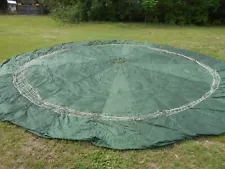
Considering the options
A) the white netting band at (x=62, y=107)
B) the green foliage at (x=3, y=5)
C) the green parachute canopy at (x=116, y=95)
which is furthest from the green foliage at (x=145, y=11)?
the white netting band at (x=62, y=107)

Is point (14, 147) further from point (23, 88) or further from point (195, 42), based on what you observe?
point (195, 42)

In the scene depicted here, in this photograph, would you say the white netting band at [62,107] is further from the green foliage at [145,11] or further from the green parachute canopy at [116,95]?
the green foliage at [145,11]

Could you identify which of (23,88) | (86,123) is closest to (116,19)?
(23,88)

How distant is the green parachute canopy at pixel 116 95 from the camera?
7.58 ft

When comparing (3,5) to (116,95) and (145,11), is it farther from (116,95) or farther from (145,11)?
(116,95)

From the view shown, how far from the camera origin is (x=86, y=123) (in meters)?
2.40

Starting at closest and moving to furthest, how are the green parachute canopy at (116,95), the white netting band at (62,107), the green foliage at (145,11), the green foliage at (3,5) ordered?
the green parachute canopy at (116,95)
the white netting band at (62,107)
the green foliage at (145,11)
the green foliage at (3,5)

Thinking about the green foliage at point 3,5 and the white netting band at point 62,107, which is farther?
the green foliage at point 3,5

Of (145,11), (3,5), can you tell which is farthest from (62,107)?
(3,5)

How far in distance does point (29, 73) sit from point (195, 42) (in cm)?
436

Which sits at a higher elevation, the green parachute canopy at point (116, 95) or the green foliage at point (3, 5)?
the green foliage at point (3, 5)

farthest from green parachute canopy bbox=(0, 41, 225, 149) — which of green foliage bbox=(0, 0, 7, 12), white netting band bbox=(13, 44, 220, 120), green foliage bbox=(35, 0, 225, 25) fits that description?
green foliage bbox=(0, 0, 7, 12)

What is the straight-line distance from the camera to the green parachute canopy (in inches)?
91.0

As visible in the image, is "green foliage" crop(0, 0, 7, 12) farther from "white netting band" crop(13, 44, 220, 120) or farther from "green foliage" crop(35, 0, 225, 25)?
"white netting band" crop(13, 44, 220, 120)
